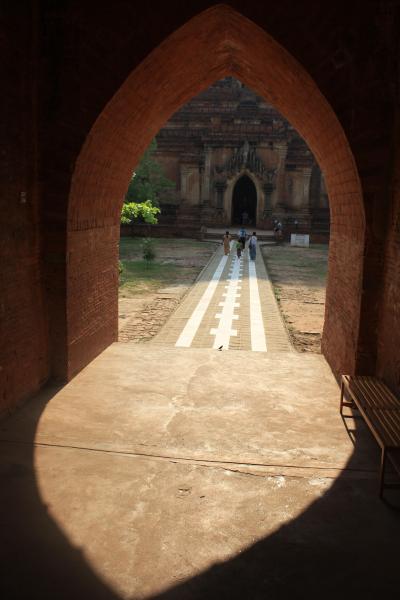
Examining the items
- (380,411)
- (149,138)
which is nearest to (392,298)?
(380,411)

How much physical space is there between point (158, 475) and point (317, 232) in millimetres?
29304

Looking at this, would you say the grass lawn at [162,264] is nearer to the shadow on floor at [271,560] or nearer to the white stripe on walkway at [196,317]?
the white stripe on walkway at [196,317]

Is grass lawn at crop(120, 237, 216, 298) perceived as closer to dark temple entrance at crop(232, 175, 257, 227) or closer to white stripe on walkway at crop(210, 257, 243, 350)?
white stripe on walkway at crop(210, 257, 243, 350)

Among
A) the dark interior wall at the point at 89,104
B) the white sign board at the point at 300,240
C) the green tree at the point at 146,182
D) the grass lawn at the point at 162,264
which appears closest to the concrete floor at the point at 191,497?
the dark interior wall at the point at 89,104

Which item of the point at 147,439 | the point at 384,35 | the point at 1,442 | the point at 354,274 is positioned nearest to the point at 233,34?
the point at 384,35

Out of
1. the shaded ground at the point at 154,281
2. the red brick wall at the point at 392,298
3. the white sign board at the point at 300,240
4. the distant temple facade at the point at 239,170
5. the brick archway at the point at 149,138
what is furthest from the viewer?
the distant temple facade at the point at 239,170

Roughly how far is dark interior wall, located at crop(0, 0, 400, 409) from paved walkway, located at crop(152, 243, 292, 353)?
12.0 ft

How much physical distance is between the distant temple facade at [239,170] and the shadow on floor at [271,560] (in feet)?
99.0

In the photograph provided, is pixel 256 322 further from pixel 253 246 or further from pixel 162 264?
pixel 253 246

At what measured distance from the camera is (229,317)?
12.9 m

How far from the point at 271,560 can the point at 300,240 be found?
2720 centimetres

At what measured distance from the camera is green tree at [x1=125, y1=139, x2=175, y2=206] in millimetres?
28328

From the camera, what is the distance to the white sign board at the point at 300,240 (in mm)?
29766

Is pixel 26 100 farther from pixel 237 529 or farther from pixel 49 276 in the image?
pixel 237 529
